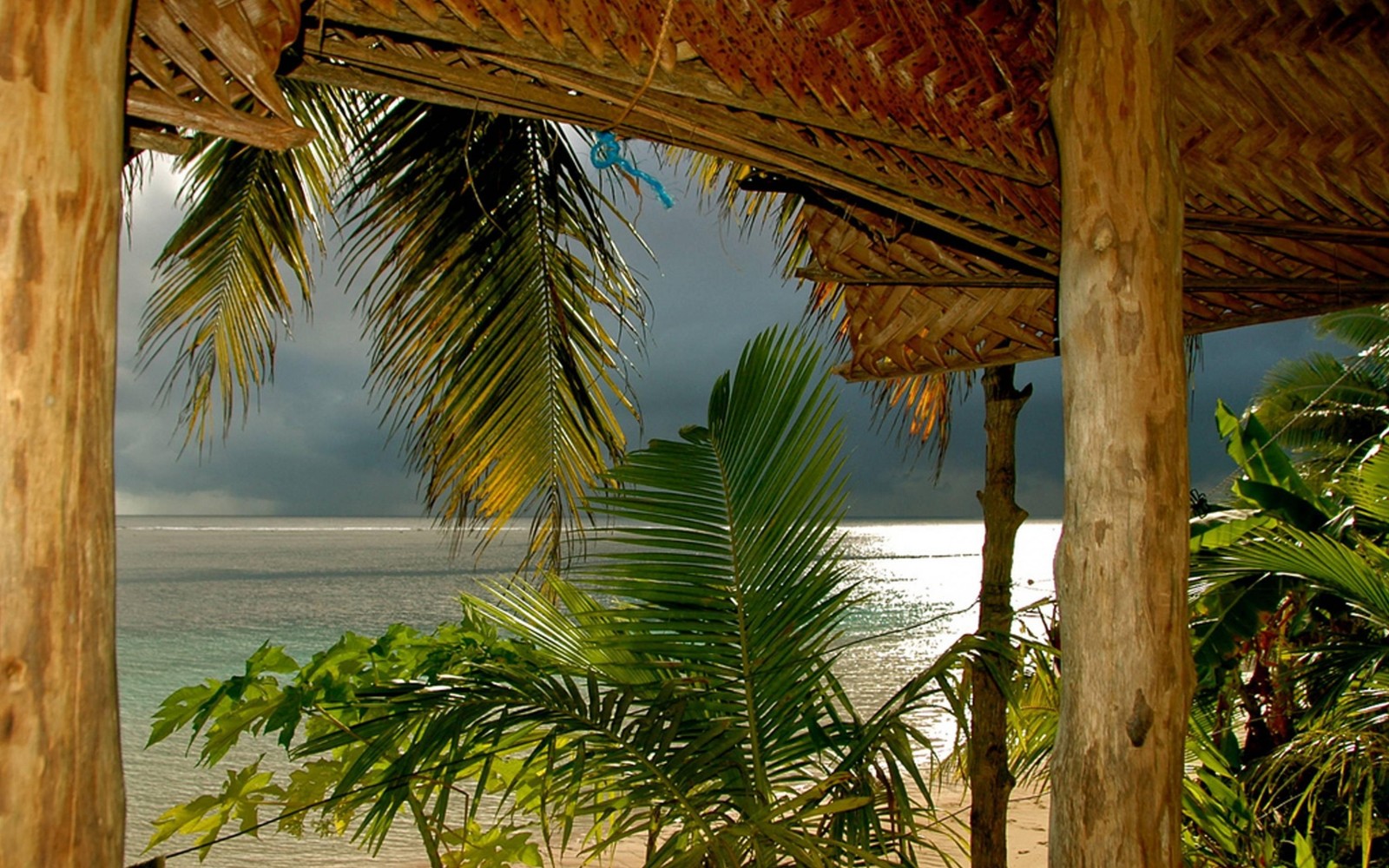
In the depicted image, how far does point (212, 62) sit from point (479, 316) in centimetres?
299

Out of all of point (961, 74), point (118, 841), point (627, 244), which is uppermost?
point (627, 244)

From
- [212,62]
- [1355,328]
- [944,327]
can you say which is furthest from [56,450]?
[1355,328]

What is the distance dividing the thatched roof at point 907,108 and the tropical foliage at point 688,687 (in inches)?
21.4

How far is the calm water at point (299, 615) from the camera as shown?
8.55 metres

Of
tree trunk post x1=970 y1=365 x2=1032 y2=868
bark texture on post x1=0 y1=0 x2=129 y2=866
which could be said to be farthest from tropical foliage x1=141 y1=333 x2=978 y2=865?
tree trunk post x1=970 y1=365 x2=1032 y2=868

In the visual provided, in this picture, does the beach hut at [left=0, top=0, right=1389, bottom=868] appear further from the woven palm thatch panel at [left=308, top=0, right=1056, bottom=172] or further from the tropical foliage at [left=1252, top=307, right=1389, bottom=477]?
the tropical foliage at [left=1252, top=307, right=1389, bottom=477]

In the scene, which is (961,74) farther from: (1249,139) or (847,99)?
(1249,139)

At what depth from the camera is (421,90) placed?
5.14 ft

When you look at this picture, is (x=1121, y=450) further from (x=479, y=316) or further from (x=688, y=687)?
(x=479, y=316)

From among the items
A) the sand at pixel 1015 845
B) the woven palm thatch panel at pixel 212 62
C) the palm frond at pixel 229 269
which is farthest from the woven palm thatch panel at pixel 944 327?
the sand at pixel 1015 845

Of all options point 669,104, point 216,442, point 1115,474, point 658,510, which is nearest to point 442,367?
point 216,442

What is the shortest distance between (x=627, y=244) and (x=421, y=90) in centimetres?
389

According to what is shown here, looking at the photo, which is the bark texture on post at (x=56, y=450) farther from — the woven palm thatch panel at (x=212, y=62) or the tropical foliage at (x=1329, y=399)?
the tropical foliage at (x=1329, y=399)

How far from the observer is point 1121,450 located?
Answer: 1.78 metres
